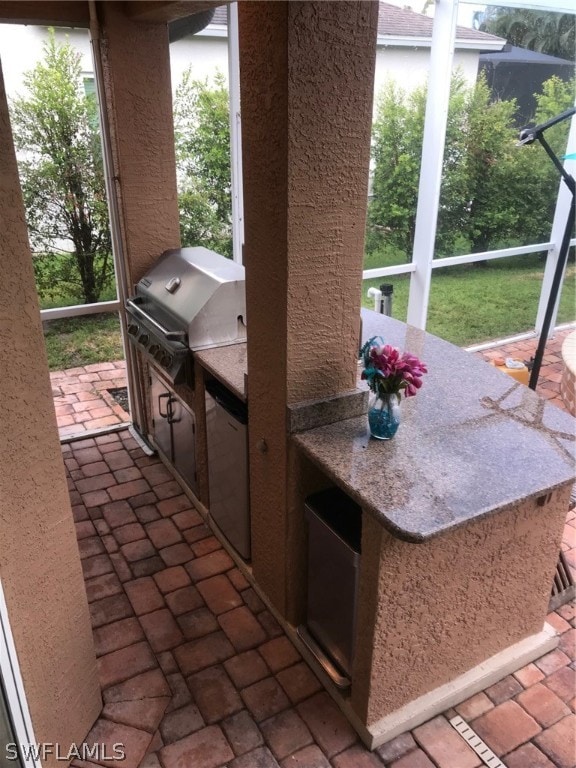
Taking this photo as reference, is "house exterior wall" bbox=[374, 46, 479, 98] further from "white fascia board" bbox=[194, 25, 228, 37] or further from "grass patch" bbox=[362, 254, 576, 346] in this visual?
"grass patch" bbox=[362, 254, 576, 346]

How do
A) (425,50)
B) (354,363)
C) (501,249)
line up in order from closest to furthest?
(354,363), (425,50), (501,249)

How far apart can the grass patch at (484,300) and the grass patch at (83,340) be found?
2302 millimetres

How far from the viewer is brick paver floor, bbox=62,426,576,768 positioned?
2.36 metres

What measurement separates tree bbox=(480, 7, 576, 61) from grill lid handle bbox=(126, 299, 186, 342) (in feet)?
11.4

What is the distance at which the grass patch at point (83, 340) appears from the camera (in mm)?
4605

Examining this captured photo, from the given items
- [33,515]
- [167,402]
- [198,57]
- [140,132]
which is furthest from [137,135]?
[33,515]

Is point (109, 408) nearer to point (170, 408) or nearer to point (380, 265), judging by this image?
point (170, 408)

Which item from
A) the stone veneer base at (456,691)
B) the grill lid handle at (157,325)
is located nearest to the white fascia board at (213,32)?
the grill lid handle at (157,325)

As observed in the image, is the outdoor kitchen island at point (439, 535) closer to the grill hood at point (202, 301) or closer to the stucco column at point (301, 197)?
the stucco column at point (301, 197)

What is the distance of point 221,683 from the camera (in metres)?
2.65

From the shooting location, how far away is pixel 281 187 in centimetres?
219

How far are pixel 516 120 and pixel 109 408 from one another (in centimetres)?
420

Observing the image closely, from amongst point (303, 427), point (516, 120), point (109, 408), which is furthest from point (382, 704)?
point (516, 120)

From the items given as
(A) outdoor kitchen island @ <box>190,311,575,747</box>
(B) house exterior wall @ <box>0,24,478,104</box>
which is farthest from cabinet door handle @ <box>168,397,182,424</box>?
(B) house exterior wall @ <box>0,24,478,104</box>
